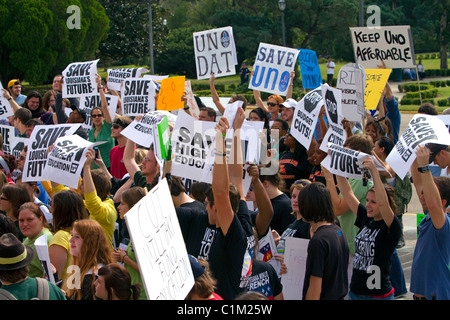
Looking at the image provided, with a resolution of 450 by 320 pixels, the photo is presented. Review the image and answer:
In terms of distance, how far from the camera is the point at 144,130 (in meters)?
7.62

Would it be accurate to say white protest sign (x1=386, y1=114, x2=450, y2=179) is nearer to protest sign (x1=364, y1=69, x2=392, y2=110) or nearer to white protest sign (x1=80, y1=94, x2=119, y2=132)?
protest sign (x1=364, y1=69, x2=392, y2=110)

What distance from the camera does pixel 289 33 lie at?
148 feet

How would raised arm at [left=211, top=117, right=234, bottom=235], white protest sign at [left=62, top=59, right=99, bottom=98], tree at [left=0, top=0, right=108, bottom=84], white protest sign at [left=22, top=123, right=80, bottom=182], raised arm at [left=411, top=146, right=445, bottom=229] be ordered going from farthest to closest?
tree at [left=0, top=0, right=108, bottom=84]
white protest sign at [left=62, top=59, right=99, bottom=98]
white protest sign at [left=22, top=123, right=80, bottom=182]
raised arm at [left=411, top=146, right=445, bottom=229]
raised arm at [left=211, top=117, right=234, bottom=235]

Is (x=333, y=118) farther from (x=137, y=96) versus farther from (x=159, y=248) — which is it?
(x=159, y=248)

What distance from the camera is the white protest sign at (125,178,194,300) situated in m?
3.45

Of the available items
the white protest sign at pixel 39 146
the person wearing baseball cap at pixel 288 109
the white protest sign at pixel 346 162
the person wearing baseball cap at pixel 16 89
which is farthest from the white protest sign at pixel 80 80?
the white protest sign at pixel 346 162

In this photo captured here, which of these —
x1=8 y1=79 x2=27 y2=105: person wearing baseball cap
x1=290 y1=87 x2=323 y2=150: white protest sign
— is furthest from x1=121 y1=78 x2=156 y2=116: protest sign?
x1=8 y1=79 x2=27 y2=105: person wearing baseball cap

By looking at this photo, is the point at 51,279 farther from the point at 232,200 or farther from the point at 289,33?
the point at 289,33

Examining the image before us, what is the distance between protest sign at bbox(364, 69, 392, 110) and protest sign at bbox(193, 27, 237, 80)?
98.3 inches

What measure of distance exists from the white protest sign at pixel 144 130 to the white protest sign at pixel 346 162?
227 centimetres

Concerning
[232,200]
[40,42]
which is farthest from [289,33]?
[232,200]

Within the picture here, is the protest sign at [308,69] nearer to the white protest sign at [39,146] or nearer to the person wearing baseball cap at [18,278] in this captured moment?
the white protest sign at [39,146]

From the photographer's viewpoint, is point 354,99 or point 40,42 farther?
point 40,42
